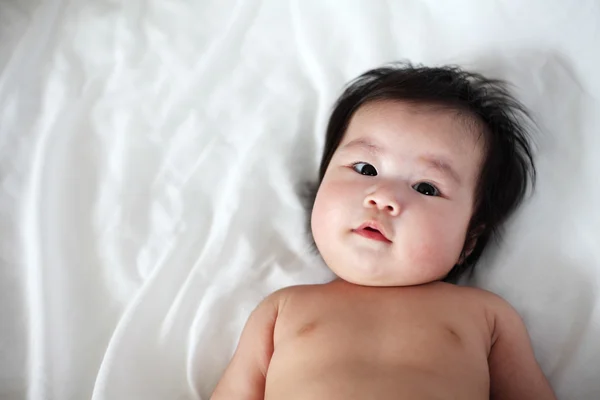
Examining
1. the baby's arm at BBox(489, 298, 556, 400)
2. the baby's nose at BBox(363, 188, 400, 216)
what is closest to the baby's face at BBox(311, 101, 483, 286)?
the baby's nose at BBox(363, 188, 400, 216)

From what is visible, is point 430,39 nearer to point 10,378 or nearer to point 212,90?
point 212,90

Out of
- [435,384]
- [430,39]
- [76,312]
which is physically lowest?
[76,312]

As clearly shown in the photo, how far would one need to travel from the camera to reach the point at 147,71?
1.43m

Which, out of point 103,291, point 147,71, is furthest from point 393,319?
point 147,71

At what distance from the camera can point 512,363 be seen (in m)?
1.13

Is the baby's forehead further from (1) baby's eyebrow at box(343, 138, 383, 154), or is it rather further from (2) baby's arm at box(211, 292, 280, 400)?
(2) baby's arm at box(211, 292, 280, 400)

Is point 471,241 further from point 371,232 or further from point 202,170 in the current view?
point 202,170

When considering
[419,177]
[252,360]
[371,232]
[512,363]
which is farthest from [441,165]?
[252,360]

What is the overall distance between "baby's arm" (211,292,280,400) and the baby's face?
6.5 inches

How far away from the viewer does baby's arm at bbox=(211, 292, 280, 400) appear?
113 centimetres

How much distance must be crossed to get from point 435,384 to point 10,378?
737 mm

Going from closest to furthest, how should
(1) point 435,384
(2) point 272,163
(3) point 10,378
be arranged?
(1) point 435,384 → (3) point 10,378 → (2) point 272,163

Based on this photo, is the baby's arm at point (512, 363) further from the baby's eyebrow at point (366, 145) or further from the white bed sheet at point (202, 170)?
the baby's eyebrow at point (366, 145)

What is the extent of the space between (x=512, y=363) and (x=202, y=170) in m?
0.70
